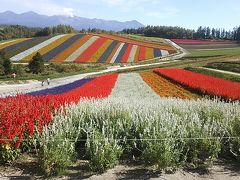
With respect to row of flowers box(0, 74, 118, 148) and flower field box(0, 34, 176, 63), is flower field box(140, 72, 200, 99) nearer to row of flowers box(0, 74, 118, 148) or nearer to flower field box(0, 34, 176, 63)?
row of flowers box(0, 74, 118, 148)

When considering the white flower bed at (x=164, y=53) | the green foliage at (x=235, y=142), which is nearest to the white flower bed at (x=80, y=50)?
the white flower bed at (x=164, y=53)

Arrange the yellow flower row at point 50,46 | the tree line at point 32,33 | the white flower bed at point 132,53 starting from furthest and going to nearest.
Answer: the tree line at point 32,33 < the yellow flower row at point 50,46 < the white flower bed at point 132,53

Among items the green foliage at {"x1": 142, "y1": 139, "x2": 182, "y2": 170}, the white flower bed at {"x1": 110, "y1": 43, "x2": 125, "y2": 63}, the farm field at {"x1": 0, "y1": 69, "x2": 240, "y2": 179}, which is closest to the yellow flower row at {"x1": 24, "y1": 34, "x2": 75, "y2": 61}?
the white flower bed at {"x1": 110, "y1": 43, "x2": 125, "y2": 63}

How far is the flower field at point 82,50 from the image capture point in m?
89.6

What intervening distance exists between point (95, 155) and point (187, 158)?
236cm

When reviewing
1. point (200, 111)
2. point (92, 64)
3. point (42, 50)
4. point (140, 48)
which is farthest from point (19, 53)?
point (200, 111)

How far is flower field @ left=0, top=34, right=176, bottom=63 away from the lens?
89.6m

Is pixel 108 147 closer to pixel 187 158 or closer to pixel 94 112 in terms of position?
pixel 187 158

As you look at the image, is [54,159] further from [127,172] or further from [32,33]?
[32,33]

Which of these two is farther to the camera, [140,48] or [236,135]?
[140,48]

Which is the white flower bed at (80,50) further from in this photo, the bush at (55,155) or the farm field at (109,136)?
the bush at (55,155)

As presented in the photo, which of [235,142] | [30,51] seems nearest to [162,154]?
[235,142]

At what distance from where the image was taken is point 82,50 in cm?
9956

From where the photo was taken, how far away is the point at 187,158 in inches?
387
